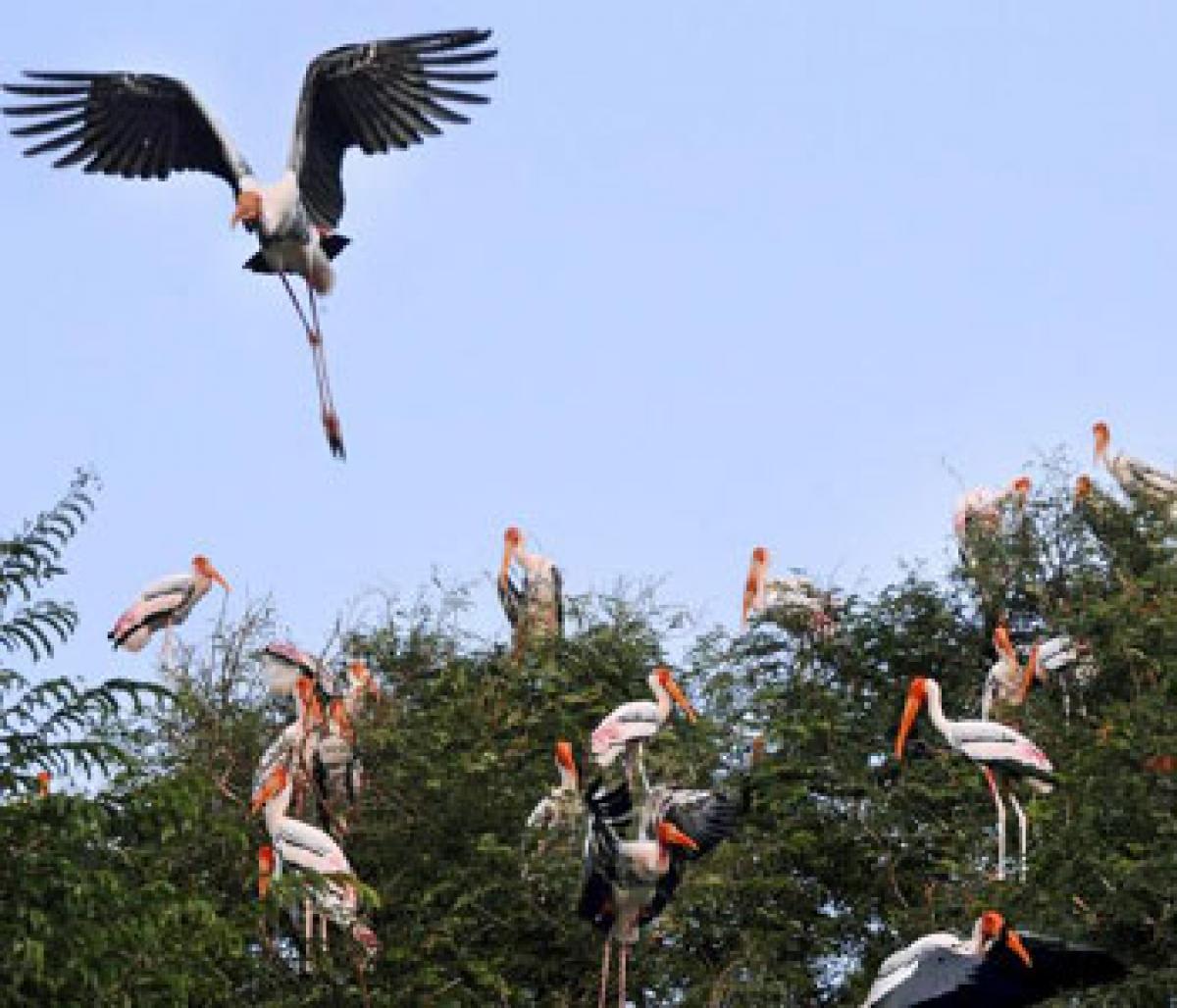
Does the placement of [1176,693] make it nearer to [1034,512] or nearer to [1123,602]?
[1123,602]

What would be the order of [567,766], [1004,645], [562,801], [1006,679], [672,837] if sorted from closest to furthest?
[672,837]
[562,801]
[567,766]
[1006,679]
[1004,645]

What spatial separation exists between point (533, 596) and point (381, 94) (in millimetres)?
7296

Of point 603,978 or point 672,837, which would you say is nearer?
point 603,978

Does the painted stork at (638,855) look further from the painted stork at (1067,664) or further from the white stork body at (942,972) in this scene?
the painted stork at (1067,664)

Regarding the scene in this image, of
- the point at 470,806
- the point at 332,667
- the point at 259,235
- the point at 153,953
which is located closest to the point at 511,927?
the point at 470,806

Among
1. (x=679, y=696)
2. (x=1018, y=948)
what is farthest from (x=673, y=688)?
(x=1018, y=948)

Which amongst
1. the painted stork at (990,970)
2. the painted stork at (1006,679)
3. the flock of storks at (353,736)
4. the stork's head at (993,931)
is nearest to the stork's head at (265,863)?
the flock of storks at (353,736)

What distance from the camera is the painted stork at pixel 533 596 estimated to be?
23297 mm

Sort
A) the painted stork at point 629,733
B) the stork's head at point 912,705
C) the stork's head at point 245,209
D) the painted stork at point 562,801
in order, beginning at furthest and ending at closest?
the stork's head at point 912,705
the painted stork at point 629,733
the painted stork at point 562,801
the stork's head at point 245,209

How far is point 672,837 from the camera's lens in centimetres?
1812

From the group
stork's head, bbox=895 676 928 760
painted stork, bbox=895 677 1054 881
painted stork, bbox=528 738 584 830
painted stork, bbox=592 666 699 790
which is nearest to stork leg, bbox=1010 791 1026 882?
painted stork, bbox=895 677 1054 881

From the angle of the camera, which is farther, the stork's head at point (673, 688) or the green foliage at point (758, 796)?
the stork's head at point (673, 688)

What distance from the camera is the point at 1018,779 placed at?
19297mm

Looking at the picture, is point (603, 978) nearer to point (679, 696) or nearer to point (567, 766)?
point (567, 766)
